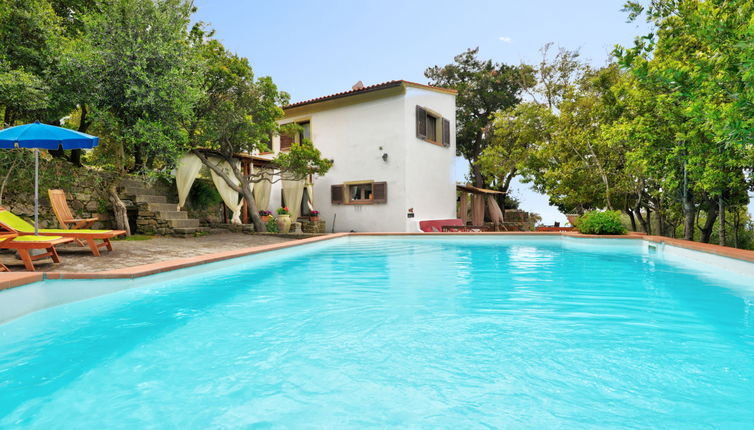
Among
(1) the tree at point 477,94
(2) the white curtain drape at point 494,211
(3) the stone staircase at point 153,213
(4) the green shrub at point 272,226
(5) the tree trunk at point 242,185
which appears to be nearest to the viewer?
(3) the stone staircase at point 153,213

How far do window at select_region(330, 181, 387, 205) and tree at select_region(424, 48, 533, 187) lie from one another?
8.69 m

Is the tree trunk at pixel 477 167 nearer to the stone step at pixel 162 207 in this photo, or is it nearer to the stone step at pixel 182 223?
the stone step at pixel 182 223

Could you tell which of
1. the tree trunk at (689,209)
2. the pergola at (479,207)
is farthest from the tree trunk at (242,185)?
the tree trunk at (689,209)

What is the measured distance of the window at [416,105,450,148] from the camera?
1537 cm

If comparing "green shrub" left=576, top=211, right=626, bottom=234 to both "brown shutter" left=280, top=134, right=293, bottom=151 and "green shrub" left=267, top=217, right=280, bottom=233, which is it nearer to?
"green shrub" left=267, top=217, right=280, bottom=233

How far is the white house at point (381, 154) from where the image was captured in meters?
14.7

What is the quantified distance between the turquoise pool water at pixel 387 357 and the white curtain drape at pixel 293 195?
393 inches

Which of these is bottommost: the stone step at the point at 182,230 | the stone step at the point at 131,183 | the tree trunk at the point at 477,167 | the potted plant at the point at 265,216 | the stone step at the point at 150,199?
the stone step at the point at 182,230

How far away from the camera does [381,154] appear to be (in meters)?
15.1

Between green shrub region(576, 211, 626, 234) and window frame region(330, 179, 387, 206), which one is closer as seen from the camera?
green shrub region(576, 211, 626, 234)

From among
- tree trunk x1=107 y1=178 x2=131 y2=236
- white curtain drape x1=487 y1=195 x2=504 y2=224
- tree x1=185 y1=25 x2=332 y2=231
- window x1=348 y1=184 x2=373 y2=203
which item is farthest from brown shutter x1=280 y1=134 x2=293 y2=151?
white curtain drape x1=487 y1=195 x2=504 y2=224

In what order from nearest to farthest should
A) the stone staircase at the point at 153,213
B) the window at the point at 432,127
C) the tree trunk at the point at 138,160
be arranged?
1. the tree trunk at the point at 138,160
2. the stone staircase at the point at 153,213
3. the window at the point at 432,127

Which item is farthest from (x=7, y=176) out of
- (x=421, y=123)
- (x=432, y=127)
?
(x=432, y=127)

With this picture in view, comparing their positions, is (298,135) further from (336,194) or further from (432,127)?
(432,127)
